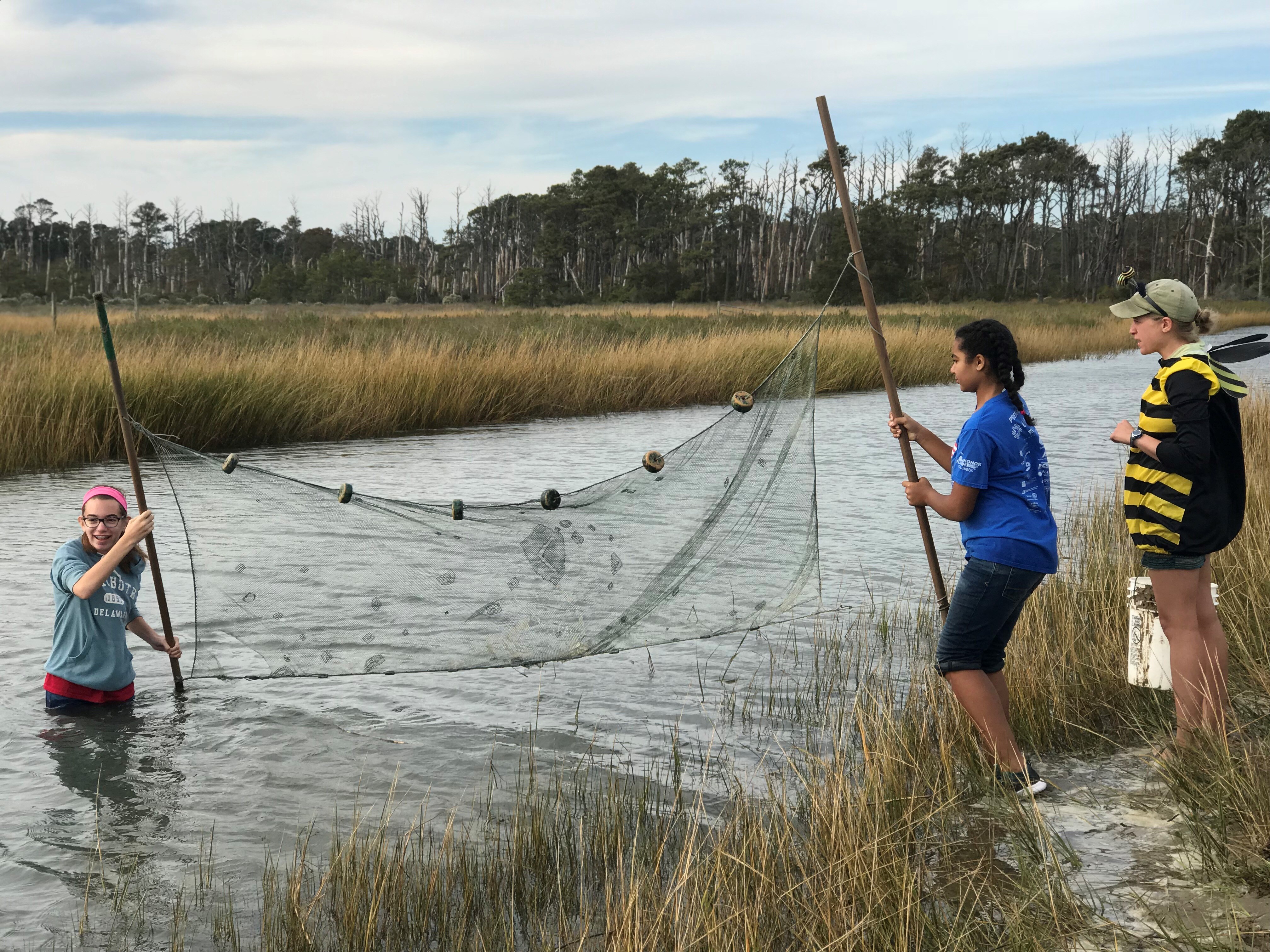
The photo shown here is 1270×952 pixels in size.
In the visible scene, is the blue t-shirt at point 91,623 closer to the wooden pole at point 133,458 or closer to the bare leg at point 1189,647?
the wooden pole at point 133,458

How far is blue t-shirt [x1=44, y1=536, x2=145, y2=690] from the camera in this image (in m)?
4.27

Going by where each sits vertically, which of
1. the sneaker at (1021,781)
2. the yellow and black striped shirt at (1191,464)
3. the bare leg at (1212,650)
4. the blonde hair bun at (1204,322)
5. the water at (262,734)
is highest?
the blonde hair bun at (1204,322)

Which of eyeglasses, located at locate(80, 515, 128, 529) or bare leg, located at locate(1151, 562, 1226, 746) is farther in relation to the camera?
eyeglasses, located at locate(80, 515, 128, 529)

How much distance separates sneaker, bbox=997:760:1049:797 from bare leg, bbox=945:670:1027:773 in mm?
17

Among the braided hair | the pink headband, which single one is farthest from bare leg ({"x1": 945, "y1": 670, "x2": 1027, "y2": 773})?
the pink headband

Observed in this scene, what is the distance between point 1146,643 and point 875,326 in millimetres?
1452

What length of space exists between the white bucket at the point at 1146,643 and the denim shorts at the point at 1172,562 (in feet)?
1.21

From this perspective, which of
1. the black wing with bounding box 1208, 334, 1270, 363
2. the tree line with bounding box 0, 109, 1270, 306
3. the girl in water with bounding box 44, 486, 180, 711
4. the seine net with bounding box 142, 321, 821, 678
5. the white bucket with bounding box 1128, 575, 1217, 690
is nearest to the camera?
the black wing with bounding box 1208, 334, 1270, 363

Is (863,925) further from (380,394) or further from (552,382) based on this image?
(552,382)

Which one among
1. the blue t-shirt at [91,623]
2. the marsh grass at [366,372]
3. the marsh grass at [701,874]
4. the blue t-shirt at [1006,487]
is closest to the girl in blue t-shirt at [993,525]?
the blue t-shirt at [1006,487]

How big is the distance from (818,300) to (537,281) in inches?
658

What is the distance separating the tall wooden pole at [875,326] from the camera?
12.7 feet

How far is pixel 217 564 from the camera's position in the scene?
4.56m

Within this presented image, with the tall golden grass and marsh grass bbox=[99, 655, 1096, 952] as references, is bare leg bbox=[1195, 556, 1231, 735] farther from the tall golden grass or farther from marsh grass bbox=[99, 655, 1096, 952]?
marsh grass bbox=[99, 655, 1096, 952]
